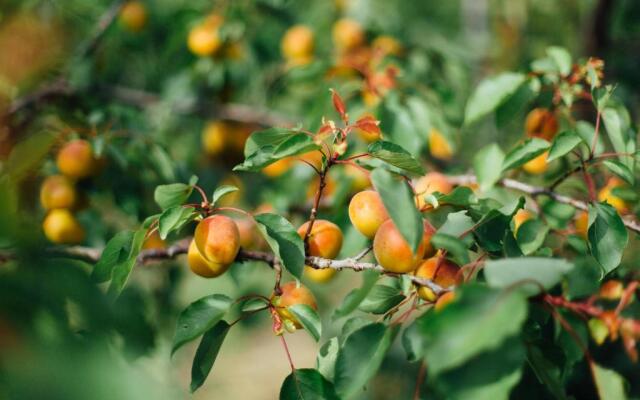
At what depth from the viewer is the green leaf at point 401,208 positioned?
0.57 meters

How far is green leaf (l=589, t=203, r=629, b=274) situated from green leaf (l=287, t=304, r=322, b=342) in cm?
39

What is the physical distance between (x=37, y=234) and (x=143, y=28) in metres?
1.51

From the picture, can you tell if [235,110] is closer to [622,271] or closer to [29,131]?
[29,131]

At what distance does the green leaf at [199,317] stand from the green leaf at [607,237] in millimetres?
502

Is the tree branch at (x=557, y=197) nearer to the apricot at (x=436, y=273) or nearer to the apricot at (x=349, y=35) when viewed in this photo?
the apricot at (x=436, y=273)

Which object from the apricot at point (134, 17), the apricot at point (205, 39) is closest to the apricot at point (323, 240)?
the apricot at point (205, 39)

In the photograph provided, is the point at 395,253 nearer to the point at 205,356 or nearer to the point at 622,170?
the point at 205,356

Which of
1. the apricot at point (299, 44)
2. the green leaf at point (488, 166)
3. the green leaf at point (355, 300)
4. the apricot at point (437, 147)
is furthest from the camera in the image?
the apricot at point (299, 44)

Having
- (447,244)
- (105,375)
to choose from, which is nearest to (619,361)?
(447,244)

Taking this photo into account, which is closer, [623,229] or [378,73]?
[623,229]

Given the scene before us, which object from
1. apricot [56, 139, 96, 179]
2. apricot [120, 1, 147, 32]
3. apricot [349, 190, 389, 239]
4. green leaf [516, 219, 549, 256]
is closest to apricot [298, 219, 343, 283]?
apricot [349, 190, 389, 239]

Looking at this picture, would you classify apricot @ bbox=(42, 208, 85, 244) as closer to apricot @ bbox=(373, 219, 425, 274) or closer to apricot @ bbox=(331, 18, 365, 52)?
apricot @ bbox=(373, 219, 425, 274)

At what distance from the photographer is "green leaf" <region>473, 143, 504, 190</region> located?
910mm

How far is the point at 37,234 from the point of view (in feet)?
1.54
